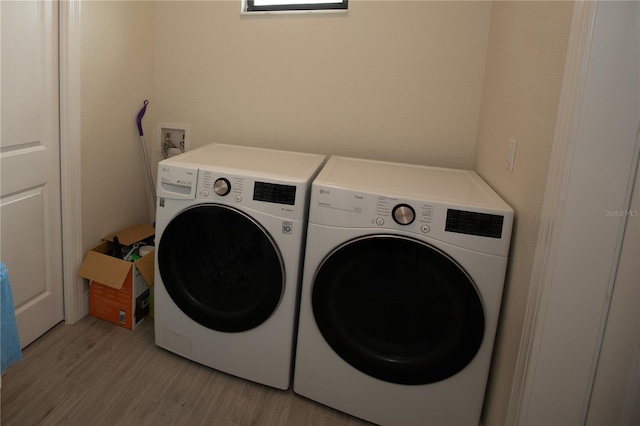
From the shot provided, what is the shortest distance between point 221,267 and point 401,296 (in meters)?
0.74

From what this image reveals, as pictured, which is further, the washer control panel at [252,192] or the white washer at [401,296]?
the washer control panel at [252,192]

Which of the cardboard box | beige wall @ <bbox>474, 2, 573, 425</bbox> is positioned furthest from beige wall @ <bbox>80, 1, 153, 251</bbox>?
beige wall @ <bbox>474, 2, 573, 425</bbox>

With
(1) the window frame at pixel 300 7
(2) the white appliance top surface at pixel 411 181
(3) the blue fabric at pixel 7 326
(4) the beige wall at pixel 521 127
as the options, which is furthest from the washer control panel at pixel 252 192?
(1) the window frame at pixel 300 7

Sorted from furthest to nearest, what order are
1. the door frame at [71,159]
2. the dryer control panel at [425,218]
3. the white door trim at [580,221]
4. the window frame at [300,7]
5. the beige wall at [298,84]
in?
the window frame at [300,7] → the beige wall at [298,84] → the door frame at [71,159] → the dryer control panel at [425,218] → the white door trim at [580,221]

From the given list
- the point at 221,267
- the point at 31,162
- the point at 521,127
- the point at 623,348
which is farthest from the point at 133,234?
the point at 623,348

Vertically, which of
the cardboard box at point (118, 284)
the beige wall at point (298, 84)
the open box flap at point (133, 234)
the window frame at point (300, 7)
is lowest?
the cardboard box at point (118, 284)

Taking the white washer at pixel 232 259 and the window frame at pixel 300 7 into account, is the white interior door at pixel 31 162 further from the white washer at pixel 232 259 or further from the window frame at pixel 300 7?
the window frame at pixel 300 7

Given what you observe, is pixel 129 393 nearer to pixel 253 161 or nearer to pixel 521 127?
pixel 253 161

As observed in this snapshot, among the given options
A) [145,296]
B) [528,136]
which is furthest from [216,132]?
[528,136]

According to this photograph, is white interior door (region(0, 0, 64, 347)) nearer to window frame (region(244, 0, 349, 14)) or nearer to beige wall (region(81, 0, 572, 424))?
beige wall (region(81, 0, 572, 424))

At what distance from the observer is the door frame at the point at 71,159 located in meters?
1.67

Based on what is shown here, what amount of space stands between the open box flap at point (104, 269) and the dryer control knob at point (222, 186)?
712 millimetres

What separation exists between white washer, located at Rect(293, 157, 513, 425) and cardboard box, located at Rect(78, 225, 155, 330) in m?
0.92

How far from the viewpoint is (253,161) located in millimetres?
1736
